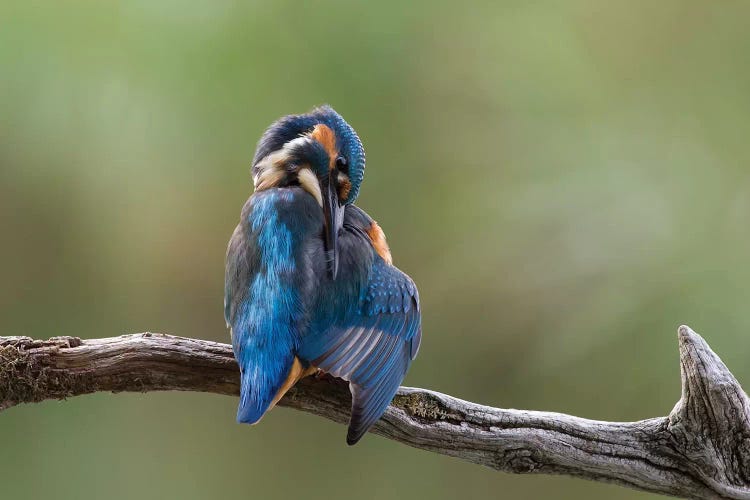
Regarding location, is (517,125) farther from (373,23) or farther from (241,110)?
(241,110)

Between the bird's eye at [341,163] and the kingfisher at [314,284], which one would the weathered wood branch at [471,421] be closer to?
the kingfisher at [314,284]

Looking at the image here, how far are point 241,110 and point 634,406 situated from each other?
1472 millimetres

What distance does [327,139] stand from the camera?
169cm

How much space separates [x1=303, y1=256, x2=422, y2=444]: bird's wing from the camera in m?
1.42

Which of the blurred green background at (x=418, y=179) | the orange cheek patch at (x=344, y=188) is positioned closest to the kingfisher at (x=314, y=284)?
the orange cheek patch at (x=344, y=188)

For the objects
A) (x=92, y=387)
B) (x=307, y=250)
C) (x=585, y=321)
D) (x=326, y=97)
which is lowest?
(x=92, y=387)

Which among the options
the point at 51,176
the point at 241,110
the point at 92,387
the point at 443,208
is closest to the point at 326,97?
the point at 241,110

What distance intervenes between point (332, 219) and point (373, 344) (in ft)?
0.78

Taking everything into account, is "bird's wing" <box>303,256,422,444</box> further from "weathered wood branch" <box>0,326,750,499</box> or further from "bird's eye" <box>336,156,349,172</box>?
"bird's eye" <box>336,156,349,172</box>

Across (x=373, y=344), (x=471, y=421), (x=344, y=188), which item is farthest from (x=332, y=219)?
(x=471, y=421)

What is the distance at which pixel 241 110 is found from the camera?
2699 millimetres

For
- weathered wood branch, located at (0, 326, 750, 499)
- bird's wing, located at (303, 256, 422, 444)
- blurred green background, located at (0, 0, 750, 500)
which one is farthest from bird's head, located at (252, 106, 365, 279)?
blurred green background, located at (0, 0, 750, 500)

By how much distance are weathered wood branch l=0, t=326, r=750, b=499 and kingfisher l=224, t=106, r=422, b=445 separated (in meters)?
0.08

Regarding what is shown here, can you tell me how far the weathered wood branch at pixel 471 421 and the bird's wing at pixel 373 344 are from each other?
0.08 metres
